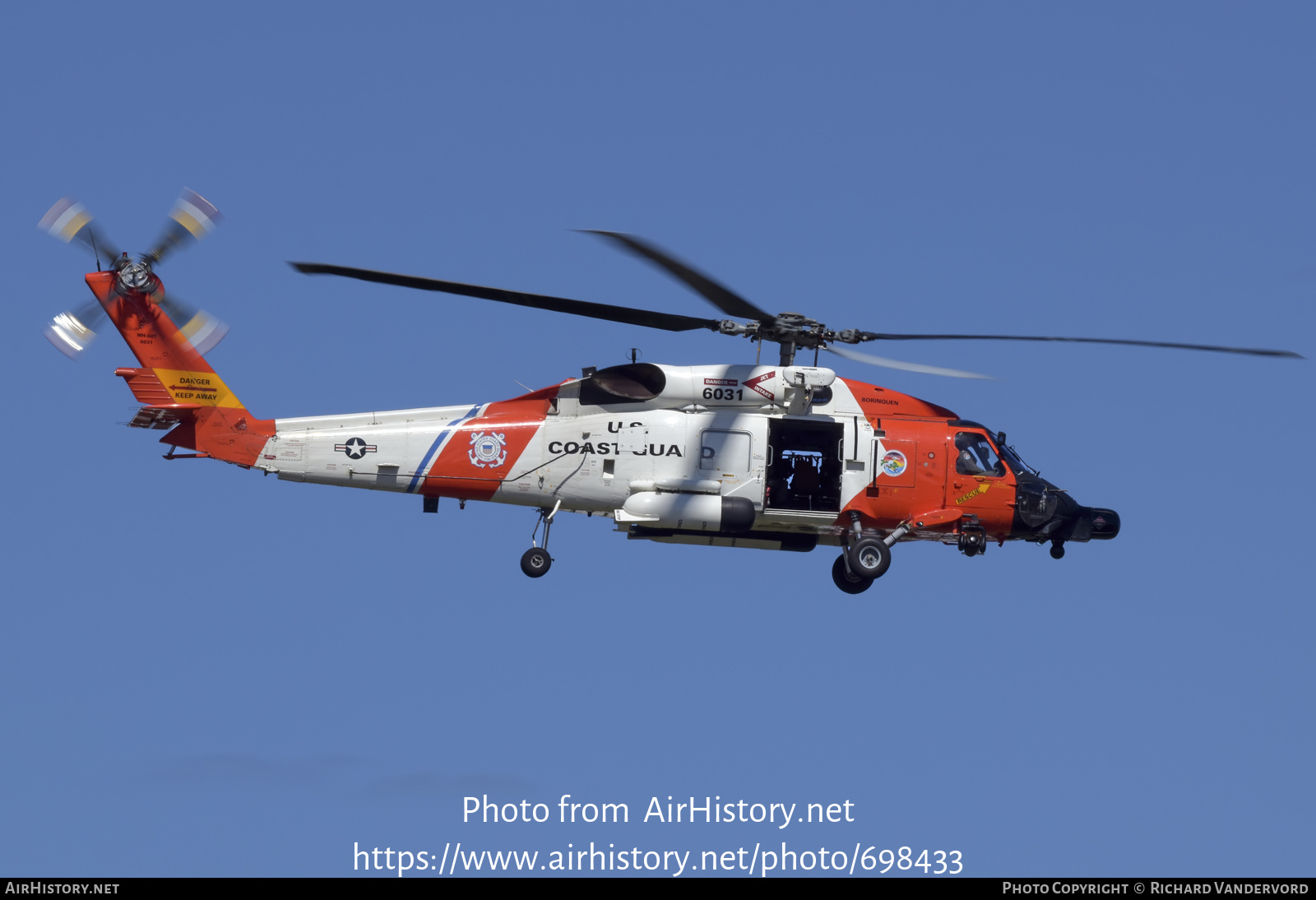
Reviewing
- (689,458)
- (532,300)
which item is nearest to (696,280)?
(532,300)

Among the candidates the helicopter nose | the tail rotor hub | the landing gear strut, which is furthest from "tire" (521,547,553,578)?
the helicopter nose

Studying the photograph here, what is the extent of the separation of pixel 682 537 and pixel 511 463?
10.7 ft

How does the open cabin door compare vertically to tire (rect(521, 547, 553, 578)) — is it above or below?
above

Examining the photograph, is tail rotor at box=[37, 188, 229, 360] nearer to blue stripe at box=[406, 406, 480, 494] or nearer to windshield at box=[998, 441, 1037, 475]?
blue stripe at box=[406, 406, 480, 494]

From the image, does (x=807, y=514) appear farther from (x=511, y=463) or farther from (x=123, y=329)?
(x=123, y=329)

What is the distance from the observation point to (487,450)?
30281 mm

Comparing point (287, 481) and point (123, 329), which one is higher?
point (123, 329)

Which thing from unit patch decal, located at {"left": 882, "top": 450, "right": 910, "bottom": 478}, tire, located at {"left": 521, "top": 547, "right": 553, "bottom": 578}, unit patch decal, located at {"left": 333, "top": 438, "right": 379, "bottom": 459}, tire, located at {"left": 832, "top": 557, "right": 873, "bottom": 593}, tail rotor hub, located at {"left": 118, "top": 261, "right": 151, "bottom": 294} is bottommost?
tire, located at {"left": 521, "top": 547, "right": 553, "bottom": 578}

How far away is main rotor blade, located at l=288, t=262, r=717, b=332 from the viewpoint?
25.6 meters

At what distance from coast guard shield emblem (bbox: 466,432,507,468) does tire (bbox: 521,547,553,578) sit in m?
1.65

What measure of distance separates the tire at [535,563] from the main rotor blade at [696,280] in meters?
5.16

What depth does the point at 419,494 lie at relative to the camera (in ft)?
99.8
